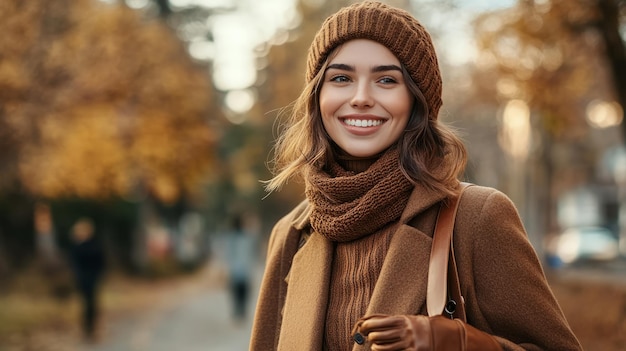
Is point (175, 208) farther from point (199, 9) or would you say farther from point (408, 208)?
point (408, 208)

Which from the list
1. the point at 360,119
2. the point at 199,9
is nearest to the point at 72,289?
the point at 199,9

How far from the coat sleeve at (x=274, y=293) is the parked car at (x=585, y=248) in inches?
1127

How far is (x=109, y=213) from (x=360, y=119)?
2797 centimetres

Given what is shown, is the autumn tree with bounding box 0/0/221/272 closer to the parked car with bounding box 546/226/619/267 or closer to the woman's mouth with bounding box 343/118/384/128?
the woman's mouth with bounding box 343/118/384/128

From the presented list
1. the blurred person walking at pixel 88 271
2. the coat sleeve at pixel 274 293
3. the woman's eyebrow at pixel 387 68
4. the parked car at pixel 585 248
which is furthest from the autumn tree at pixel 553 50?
the woman's eyebrow at pixel 387 68

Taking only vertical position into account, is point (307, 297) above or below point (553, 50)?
below

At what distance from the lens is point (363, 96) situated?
Answer: 293 cm

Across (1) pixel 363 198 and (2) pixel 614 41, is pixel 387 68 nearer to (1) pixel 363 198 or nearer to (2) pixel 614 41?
(1) pixel 363 198

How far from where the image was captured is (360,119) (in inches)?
117

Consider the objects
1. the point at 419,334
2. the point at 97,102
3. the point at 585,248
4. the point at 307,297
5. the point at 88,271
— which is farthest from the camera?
the point at 585,248

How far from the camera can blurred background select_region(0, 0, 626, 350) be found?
14445 millimetres

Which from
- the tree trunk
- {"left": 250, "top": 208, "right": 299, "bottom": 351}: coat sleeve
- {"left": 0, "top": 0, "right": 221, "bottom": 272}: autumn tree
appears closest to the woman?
{"left": 250, "top": 208, "right": 299, "bottom": 351}: coat sleeve

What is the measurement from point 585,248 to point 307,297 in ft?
102

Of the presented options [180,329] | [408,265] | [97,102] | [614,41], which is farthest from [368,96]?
[97,102]
